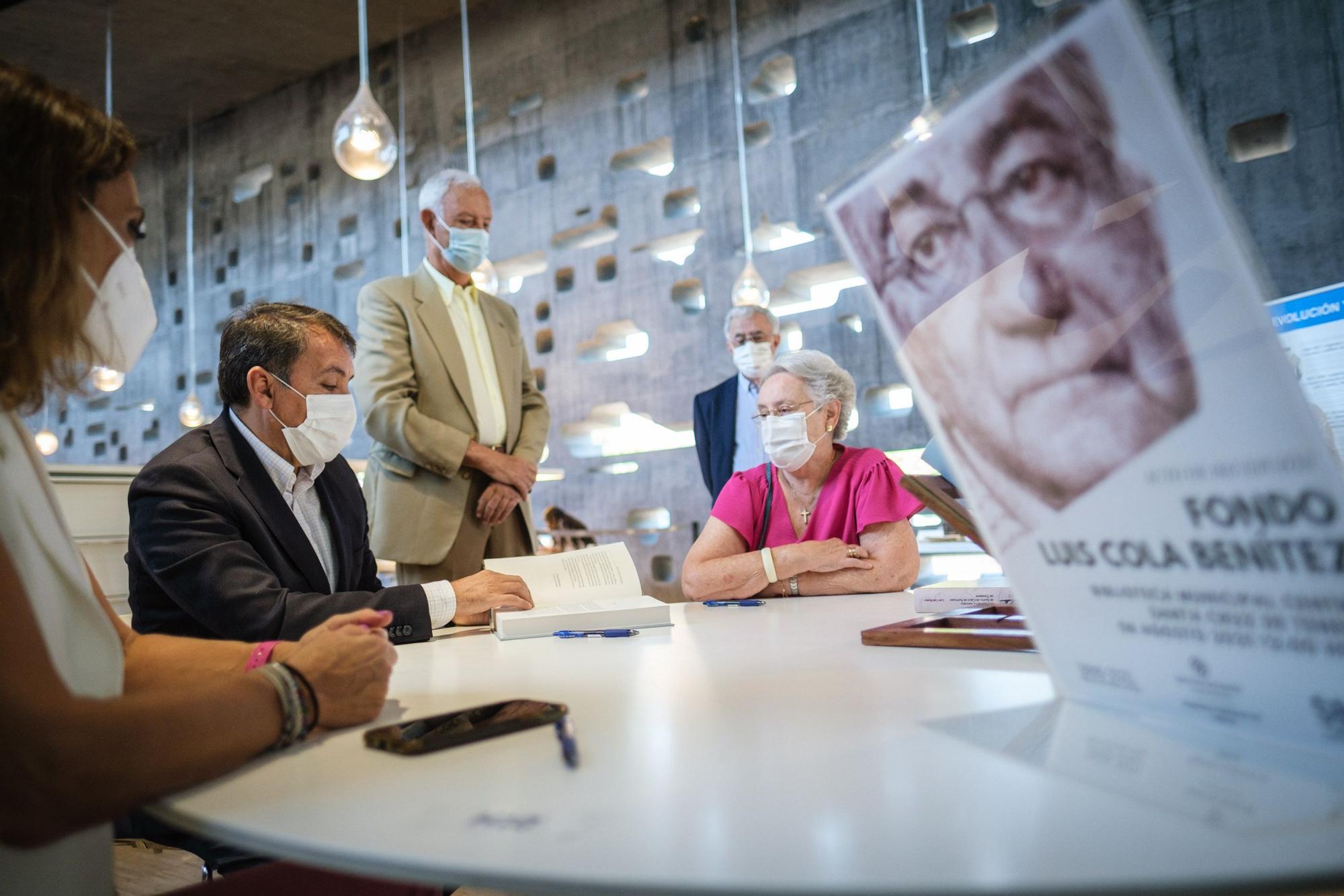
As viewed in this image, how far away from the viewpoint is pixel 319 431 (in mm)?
1826

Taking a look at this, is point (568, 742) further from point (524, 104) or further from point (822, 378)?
point (524, 104)

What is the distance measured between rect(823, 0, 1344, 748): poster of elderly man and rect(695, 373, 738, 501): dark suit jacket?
124 inches

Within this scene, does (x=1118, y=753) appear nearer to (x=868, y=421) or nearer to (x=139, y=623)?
(x=139, y=623)

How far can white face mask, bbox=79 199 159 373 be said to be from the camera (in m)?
1.06

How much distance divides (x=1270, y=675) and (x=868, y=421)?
16.1 feet

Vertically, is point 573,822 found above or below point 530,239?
below

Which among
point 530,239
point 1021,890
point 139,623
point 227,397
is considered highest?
point 530,239

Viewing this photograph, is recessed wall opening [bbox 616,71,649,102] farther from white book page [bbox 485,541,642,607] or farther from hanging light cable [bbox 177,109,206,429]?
white book page [bbox 485,541,642,607]

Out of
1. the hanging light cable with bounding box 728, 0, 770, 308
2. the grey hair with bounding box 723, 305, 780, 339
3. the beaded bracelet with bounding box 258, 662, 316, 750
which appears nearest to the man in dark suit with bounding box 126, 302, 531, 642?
the beaded bracelet with bounding box 258, 662, 316, 750

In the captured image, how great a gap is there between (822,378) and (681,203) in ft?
13.3

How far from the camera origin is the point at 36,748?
662 millimetres

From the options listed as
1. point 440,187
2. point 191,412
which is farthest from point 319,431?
point 191,412


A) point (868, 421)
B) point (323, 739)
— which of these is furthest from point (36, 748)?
point (868, 421)

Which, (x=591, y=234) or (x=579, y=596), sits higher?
(x=591, y=234)
